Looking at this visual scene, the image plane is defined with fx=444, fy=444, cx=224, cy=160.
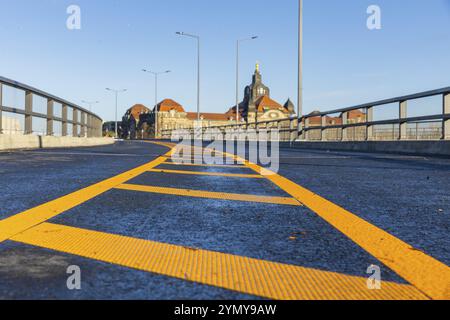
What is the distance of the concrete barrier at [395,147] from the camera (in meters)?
8.92

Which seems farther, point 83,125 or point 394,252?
point 83,125

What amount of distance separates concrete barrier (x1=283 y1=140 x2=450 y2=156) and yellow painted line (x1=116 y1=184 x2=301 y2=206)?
6.56 m

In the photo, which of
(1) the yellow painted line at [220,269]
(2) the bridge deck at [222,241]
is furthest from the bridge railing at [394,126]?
(1) the yellow painted line at [220,269]

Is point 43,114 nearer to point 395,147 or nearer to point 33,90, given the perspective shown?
point 33,90

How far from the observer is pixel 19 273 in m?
1.54

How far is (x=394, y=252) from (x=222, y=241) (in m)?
0.74

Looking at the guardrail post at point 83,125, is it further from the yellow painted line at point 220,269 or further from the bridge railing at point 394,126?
the yellow painted line at point 220,269

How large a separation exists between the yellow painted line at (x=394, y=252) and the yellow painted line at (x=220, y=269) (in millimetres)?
89

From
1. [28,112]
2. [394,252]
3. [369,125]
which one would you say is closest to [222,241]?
[394,252]

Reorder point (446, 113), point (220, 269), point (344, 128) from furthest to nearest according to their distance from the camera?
1. point (344, 128)
2. point (446, 113)
3. point (220, 269)

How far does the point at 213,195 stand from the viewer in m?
3.57

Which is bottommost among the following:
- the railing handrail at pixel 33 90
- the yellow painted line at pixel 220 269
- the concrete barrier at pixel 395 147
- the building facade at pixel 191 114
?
the yellow painted line at pixel 220 269

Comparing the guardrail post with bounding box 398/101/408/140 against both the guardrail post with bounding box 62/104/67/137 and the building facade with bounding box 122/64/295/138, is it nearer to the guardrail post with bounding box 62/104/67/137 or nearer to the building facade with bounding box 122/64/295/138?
the guardrail post with bounding box 62/104/67/137

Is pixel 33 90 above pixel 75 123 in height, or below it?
above
